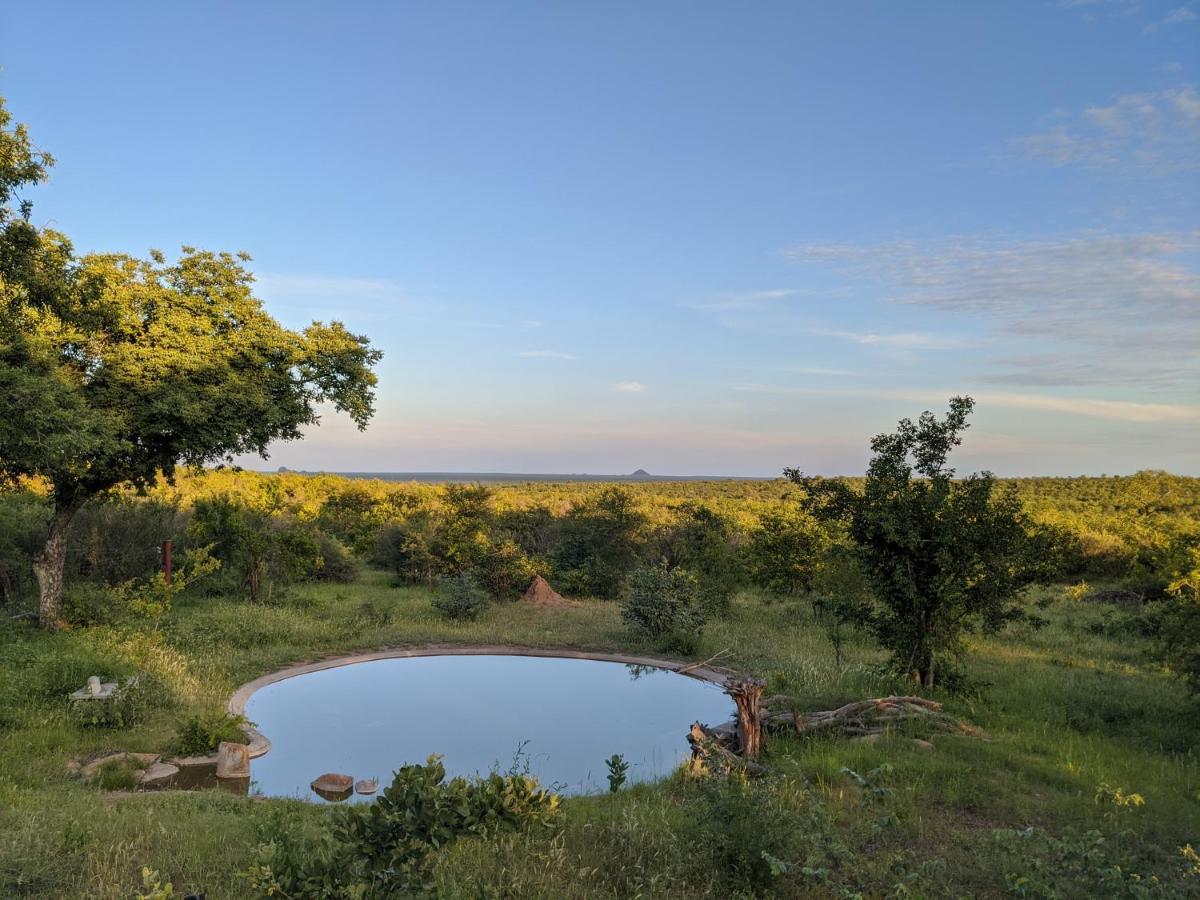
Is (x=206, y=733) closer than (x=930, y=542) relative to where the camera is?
Yes

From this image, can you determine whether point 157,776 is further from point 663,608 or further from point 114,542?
point 114,542

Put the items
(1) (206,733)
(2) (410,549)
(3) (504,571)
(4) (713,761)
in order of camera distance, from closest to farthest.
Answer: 1. (4) (713,761)
2. (1) (206,733)
3. (3) (504,571)
4. (2) (410,549)

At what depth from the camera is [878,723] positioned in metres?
8.84

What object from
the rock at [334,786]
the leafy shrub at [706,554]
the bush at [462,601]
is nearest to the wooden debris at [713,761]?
the rock at [334,786]

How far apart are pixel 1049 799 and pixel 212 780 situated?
8.43m

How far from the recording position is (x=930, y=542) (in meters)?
9.63

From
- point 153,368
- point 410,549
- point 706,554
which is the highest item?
point 153,368

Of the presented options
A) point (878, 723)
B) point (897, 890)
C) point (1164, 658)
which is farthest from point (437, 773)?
point (1164, 658)

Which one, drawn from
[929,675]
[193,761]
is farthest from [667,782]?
[193,761]

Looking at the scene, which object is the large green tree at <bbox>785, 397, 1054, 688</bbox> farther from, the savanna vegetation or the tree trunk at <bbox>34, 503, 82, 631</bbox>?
the tree trunk at <bbox>34, 503, 82, 631</bbox>

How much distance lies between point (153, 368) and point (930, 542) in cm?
1344

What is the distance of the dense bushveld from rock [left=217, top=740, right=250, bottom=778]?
61cm

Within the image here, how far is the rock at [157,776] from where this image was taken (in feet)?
24.9

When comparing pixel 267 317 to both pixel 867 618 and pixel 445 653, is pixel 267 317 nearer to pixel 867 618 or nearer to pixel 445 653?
pixel 445 653
